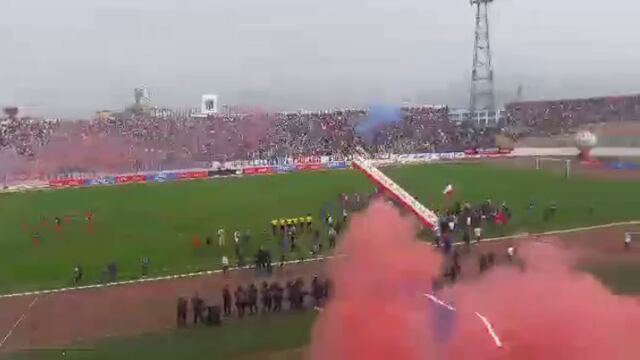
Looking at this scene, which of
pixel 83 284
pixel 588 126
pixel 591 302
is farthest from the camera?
pixel 588 126

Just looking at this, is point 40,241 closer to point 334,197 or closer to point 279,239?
point 279,239

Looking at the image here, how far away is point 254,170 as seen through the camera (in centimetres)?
5322

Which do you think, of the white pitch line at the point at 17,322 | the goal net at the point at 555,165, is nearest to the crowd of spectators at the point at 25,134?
the white pitch line at the point at 17,322

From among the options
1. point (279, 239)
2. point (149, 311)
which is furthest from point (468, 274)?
point (279, 239)

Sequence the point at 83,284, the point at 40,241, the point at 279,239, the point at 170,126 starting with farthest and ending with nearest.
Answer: the point at 170,126 < the point at 40,241 < the point at 279,239 < the point at 83,284

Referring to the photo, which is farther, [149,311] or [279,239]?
[279,239]

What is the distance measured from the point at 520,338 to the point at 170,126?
59707 millimetres

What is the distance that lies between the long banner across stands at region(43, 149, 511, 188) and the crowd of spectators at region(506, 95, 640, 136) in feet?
27.5

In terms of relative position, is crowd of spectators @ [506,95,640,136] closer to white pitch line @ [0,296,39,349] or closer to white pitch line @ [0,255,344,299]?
white pitch line @ [0,255,344,299]

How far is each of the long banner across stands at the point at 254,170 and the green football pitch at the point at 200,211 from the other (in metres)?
3.55

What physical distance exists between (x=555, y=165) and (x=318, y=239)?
1149 inches

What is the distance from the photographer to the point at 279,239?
25.6 meters

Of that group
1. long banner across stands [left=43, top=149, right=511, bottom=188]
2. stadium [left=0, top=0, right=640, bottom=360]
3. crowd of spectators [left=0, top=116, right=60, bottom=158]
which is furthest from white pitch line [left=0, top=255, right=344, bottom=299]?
crowd of spectators [left=0, top=116, right=60, bottom=158]

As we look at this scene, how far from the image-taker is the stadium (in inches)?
380
